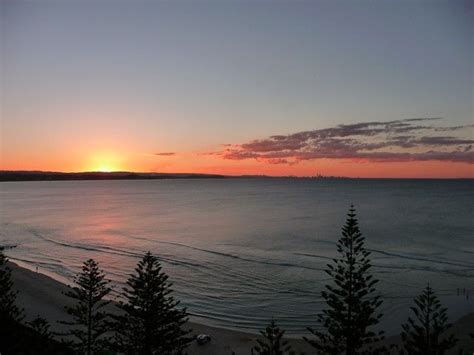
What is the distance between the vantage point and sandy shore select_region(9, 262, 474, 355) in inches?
795

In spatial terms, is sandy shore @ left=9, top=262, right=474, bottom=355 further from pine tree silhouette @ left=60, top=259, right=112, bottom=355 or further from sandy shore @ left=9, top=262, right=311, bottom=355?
pine tree silhouette @ left=60, top=259, right=112, bottom=355

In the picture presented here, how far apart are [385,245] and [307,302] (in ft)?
73.2

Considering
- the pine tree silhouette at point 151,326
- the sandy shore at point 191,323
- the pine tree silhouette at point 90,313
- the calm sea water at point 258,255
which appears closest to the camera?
the pine tree silhouette at point 151,326

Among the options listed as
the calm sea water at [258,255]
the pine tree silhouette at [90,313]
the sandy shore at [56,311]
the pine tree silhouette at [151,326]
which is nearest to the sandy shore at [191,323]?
the sandy shore at [56,311]

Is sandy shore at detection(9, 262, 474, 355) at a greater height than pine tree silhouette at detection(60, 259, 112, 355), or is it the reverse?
pine tree silhouette at detection(60, 259, 112, 355)

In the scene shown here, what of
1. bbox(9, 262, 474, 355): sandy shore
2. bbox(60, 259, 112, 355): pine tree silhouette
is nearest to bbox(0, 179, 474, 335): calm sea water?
bbox(9, 262, 474, 355): sandy shore

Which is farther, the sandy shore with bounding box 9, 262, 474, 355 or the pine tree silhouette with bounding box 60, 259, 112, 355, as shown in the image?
the sandy shore with bounding box 9, 262, 474, 355

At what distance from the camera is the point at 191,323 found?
77.0 feet

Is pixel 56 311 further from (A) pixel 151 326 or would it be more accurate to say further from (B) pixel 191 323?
(A) pixel 151 326

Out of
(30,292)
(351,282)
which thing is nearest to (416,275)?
(351,282)

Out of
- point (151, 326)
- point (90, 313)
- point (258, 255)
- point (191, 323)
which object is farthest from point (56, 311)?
point (258, 255)

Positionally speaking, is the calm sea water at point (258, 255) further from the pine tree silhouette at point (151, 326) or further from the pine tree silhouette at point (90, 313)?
the pine tree silhouette at point (151, 326)

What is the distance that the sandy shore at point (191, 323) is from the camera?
2019 cm

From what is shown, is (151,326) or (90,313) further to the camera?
(90,313)
